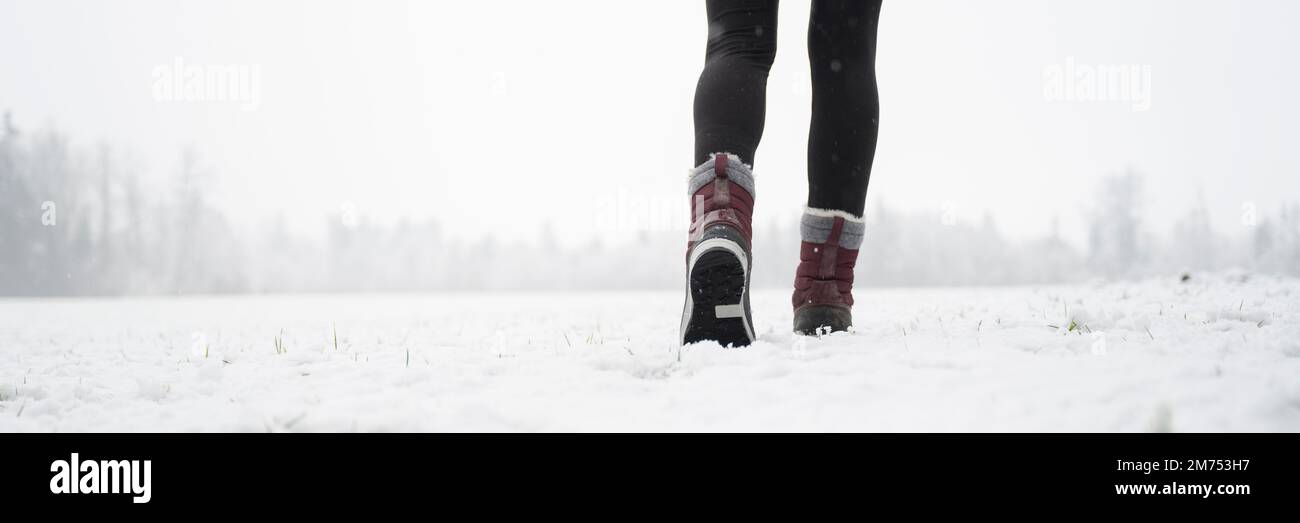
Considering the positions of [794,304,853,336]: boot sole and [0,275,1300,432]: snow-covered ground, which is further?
[794,304,853,336]: boot sole

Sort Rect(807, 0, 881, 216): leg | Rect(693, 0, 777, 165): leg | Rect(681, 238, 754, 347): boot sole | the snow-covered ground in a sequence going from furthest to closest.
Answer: Rect(807, 0, 881, 216): leg < Rect(693, 0, 777, 165): leg < Rect(681, 238, 754, 347): boot sole < the snow-covered ground

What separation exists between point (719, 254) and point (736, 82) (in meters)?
0.54

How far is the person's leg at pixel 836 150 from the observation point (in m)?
2.07

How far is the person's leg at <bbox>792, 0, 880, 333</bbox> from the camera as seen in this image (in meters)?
2.07

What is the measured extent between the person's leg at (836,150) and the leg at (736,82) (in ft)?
0.72

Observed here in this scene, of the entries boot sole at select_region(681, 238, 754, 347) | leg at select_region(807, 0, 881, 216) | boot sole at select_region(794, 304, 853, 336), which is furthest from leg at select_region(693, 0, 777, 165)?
boot sole at select_region(794, 304, 853, 336)

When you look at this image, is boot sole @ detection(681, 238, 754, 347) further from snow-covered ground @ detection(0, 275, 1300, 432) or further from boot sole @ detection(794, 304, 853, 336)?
boot sole @ detection(794, 304, 853, 336)

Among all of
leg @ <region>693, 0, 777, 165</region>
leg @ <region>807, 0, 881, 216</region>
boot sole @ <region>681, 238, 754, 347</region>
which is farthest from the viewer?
leg @ <region>807, 0, 881, 216</region>

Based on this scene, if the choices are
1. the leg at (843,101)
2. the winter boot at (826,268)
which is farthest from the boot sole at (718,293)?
the leg at (843,101)

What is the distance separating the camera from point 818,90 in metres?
2.14

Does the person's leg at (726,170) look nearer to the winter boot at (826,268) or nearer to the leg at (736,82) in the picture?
the leg at (736,82)

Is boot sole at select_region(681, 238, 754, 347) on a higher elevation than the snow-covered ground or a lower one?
higher

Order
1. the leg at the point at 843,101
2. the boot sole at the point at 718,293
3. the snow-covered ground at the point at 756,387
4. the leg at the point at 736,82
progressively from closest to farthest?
the snow-covered ground at the point at 756,387 → the boot sole at the point at 718,293 → the leg at the point at 736,82 → the leg at the point at 843,101
